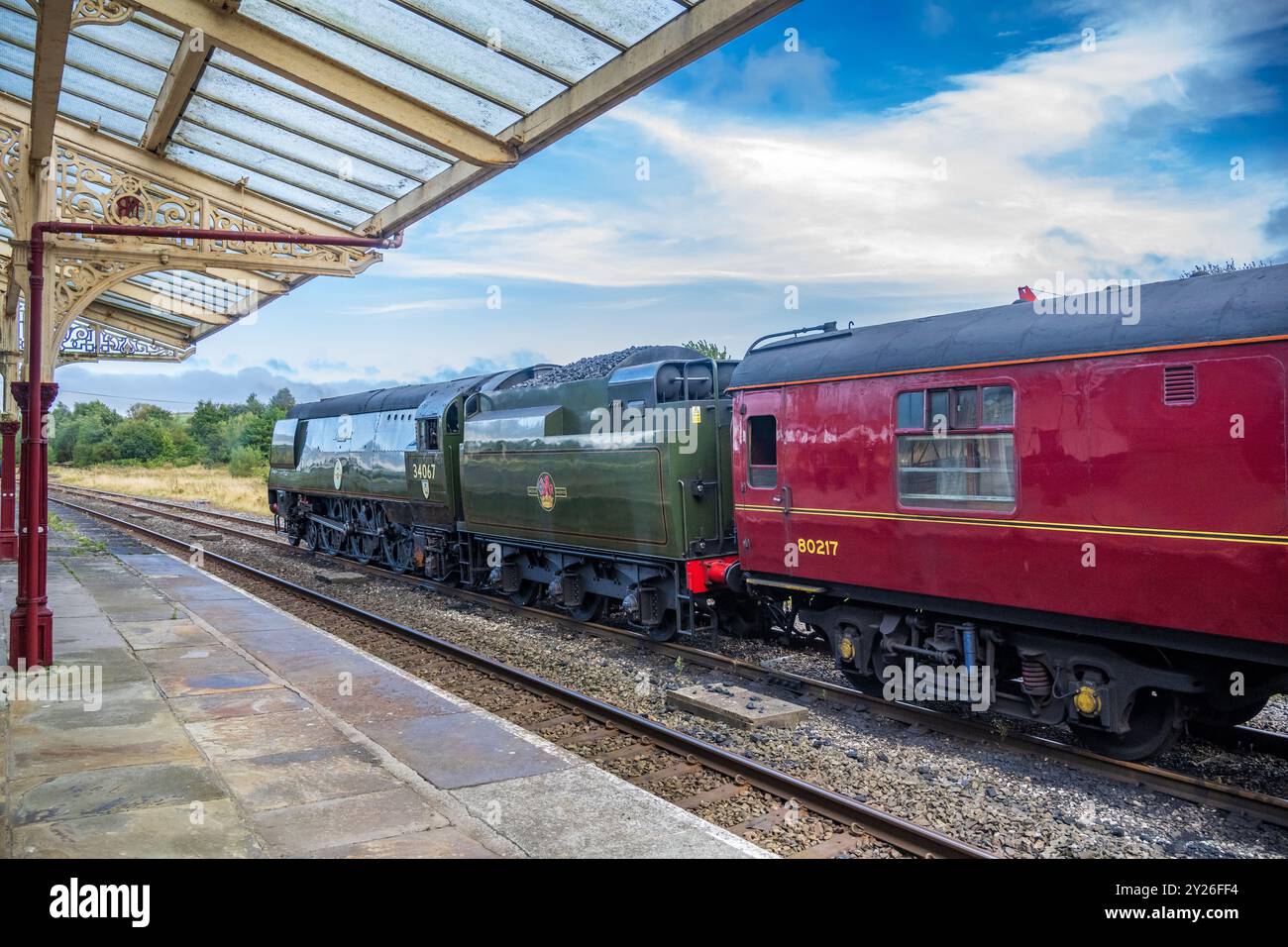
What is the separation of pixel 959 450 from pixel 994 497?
1.61 ft

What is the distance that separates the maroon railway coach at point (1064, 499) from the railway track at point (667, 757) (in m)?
1.97

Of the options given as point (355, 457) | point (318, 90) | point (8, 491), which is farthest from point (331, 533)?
point (318, 90)

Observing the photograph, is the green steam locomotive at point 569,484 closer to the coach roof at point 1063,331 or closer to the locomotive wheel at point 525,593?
the locomotive wheel at point 525,593

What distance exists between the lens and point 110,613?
1209 centimetres

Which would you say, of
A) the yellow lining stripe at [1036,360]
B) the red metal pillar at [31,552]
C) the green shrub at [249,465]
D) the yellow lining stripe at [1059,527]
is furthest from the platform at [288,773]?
the green shrub at [249,465]

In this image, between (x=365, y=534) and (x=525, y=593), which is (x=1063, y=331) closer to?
(x=525, y=593)

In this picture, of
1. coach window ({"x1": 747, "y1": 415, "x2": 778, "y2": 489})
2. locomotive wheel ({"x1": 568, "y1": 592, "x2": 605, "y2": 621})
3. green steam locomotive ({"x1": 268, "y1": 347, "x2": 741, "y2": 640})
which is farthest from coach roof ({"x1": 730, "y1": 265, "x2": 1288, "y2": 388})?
locomotive wheel ({"x1": 568, "y1": 592, "x2": 605, "y2": 621})

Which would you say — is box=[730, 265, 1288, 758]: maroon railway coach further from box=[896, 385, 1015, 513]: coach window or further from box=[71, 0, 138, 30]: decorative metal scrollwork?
box=[71, 0, 138, 30]: decorative metal scrollwork

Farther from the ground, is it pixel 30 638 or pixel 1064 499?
pixel 1064 499

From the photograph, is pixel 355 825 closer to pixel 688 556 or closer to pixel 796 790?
pixel 796 790

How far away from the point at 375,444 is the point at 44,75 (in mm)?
11080

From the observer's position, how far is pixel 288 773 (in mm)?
6012

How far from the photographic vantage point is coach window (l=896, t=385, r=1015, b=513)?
Result: 6754 millimetres

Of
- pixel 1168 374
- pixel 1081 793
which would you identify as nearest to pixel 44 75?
pixel 1168 374
